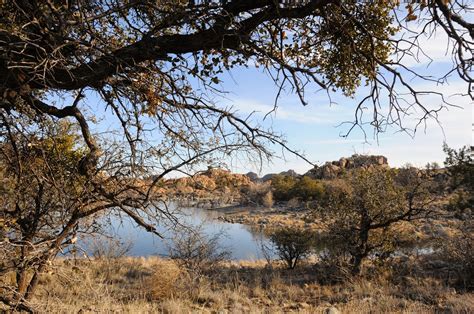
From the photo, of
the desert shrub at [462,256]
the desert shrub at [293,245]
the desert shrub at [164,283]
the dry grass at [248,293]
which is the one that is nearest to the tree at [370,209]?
the dry grass at [248,293]

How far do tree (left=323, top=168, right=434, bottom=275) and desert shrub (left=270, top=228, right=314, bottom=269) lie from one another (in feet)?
8.36

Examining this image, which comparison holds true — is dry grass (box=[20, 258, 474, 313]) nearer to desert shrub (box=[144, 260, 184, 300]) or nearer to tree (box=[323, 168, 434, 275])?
desert shrub (box=[144, 260, 184, 300])

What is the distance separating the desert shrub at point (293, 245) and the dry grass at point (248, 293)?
140 cm

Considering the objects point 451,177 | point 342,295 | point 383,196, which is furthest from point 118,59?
point 451,177

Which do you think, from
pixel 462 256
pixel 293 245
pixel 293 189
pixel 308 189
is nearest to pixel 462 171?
pixel 462 256

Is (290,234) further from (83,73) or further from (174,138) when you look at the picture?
(83,73)

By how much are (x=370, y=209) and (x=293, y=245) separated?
161 inches

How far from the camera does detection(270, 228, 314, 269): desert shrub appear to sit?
15.5 metres

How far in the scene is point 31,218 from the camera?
700 cm

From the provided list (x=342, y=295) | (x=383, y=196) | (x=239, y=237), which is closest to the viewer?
(x=342, y=295)

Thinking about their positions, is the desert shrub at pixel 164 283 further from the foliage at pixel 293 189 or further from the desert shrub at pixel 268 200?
the foliage at pixel 293 189

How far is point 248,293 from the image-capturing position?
11242 millimetres

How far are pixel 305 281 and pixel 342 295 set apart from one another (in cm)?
261

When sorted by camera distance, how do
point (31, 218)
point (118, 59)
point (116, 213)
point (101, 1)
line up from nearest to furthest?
point (118, 59) < point (101, 1) < point (116, 213) < point (31, 218)
